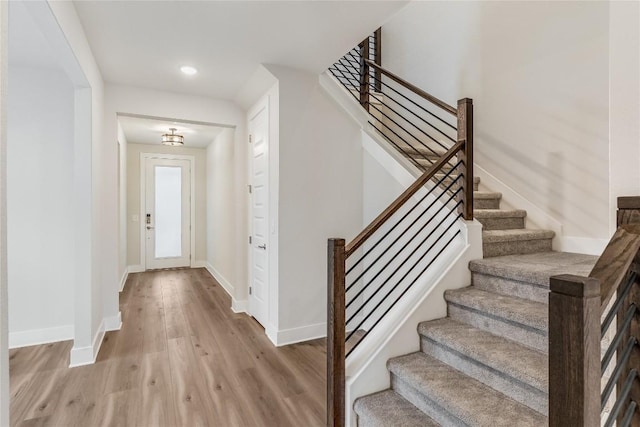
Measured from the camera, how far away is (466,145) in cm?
244

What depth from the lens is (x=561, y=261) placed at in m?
2.40

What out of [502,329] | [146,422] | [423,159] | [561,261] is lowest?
[146,422]

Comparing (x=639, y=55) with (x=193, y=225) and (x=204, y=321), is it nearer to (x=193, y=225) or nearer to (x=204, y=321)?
(x=204, y=321)

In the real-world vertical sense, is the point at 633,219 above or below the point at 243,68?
below

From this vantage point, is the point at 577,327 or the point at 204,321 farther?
the point at 204,321

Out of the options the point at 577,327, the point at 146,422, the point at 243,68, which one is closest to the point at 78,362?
the point at 146,422

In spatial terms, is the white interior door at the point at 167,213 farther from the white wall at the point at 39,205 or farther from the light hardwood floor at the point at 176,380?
the white wall at the point at 39,205

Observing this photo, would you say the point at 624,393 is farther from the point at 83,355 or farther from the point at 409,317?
the point at 83,355

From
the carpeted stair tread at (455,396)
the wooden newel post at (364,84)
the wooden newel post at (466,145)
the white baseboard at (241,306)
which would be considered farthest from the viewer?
the white baseboard at (241,306)

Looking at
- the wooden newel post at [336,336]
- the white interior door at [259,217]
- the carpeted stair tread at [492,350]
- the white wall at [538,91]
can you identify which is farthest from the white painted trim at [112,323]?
the white wall at [538,91]

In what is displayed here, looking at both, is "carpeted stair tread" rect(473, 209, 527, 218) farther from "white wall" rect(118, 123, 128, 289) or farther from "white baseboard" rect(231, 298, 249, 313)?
"white wall" rect(118, 123, 128, 289)

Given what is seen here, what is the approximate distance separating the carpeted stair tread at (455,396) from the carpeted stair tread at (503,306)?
0.40m

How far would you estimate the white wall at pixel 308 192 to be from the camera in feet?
10.3

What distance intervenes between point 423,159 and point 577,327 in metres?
3.06
